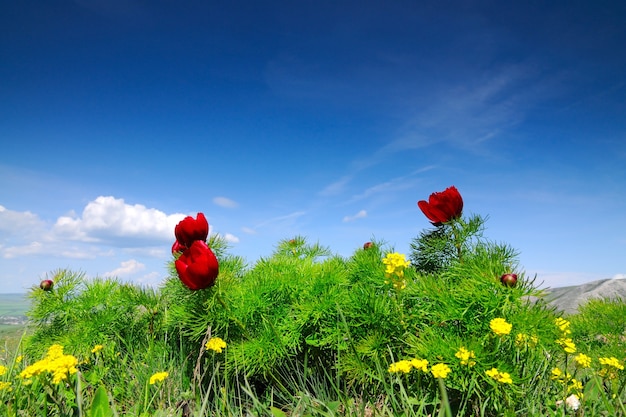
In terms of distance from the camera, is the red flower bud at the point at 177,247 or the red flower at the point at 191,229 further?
the red flower bud at the point at 177,247

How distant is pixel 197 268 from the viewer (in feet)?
8.14

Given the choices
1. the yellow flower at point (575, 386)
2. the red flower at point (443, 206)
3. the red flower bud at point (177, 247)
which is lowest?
the yellow flower at point (575, 386)

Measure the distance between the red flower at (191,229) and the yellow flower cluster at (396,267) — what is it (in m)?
1.29

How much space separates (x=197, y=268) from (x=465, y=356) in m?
1.55

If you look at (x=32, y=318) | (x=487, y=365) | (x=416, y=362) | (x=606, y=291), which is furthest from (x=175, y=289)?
(x=606, y=291)

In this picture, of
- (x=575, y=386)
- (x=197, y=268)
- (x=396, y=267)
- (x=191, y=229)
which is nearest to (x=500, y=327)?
(x=396, y=267)

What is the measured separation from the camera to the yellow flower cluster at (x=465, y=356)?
209 centimetres

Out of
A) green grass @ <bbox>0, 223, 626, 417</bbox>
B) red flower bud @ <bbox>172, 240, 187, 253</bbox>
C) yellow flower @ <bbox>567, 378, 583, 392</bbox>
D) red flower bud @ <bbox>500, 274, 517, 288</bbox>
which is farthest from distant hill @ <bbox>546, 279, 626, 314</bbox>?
red flower bud @ <bbox>172, 240, 187, 253</bbox>

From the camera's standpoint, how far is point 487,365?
2.16 meters

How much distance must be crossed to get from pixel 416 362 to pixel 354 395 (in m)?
0.97

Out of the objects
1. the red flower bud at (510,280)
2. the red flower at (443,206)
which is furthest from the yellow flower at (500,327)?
the red flower at (443,206)

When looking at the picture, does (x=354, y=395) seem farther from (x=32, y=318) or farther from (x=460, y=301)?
(x=32, y=318)

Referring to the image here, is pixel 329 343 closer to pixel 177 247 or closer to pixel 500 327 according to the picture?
pixel 500 327

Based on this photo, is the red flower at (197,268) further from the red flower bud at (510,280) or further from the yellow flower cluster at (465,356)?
the red flower bud at (510,280)
